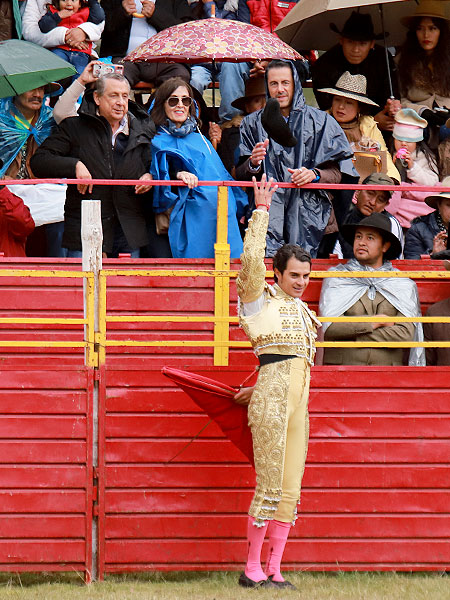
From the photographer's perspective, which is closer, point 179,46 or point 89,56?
point 179,46

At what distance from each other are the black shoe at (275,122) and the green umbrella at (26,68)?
87.4 inches

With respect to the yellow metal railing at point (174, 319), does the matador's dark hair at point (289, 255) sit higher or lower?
higher

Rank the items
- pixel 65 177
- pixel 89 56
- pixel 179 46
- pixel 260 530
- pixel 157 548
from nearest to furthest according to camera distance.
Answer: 1. pixel 260 530
2. pixel 157 548
3. pixel 65 177
4. pixel 179 46
5. pixel 89 56

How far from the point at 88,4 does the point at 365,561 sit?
6.15 meters

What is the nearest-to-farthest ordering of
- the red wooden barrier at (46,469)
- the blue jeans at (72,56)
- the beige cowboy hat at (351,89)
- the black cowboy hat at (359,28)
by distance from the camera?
the red wooden barrier at (46,469), the beige cowboy hat at (351,89), the black cowboy hat at (359,28), the blue jeans at (72,56)

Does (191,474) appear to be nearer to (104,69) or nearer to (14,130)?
(104,69)

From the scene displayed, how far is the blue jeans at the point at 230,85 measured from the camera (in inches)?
431

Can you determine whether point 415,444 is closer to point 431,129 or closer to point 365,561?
point 365,561

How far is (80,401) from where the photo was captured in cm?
802

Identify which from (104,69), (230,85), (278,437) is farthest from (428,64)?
(278,437)

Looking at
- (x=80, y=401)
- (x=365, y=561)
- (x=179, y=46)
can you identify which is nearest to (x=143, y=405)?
(x=80, y=401)

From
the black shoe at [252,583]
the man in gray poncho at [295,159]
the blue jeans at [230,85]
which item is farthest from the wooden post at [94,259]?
the blue jeans at [230,85]

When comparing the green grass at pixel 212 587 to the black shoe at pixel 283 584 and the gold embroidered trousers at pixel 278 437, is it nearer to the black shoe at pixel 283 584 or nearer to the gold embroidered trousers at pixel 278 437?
the black shoe at pixel 283 584

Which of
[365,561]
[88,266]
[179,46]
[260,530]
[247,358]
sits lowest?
[365,561]
